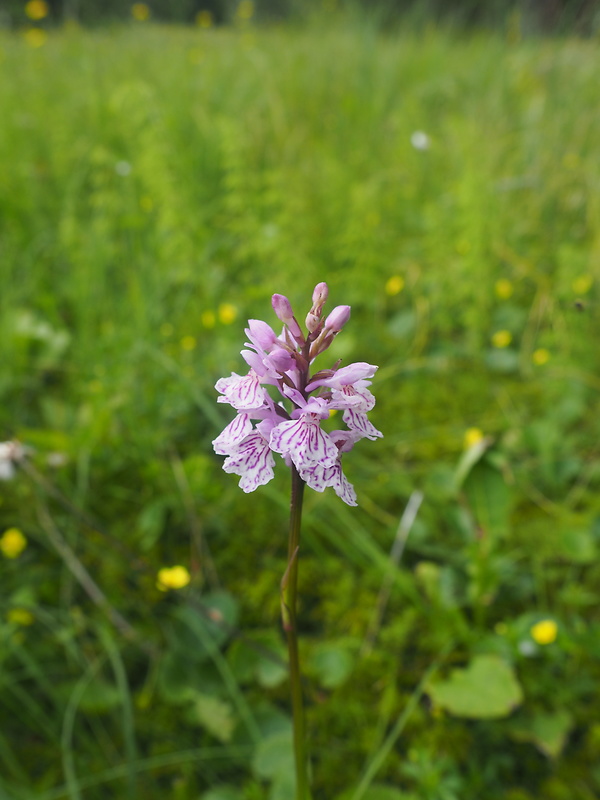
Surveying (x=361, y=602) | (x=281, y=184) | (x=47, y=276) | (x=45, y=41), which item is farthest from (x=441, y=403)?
(x=45, y=41)

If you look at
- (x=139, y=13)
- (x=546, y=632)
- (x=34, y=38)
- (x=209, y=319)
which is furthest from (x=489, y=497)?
(x=139, y=13)

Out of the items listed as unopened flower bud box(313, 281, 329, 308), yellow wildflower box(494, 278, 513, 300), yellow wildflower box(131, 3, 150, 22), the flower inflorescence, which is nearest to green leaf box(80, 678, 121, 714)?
the flower inflorescence

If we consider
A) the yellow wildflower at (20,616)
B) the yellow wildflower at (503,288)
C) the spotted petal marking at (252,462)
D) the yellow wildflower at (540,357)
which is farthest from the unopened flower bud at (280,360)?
the yellow wildflower at (503,288)

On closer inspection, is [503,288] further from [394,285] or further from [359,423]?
[359,423]

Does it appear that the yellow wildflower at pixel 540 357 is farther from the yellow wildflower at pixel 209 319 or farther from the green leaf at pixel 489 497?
the yellow wildflower at pixel 209 319

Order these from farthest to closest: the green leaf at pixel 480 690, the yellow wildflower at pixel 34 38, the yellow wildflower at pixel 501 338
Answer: the yellow wildflower at pixel 34 38
the yellow wildflower at pixel 501 338
the green leaf at pixel 480 690
